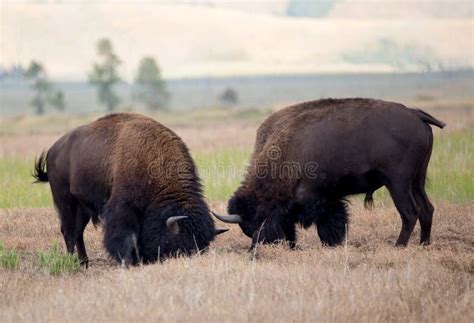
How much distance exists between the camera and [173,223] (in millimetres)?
9305

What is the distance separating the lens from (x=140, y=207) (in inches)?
388

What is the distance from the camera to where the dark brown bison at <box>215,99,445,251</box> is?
33.5 feet

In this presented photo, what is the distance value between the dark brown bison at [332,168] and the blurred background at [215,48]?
6726cm

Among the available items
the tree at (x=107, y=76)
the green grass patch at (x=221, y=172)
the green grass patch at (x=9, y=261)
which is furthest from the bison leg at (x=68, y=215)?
the tree at (x=107, y=76)

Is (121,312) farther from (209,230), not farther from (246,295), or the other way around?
(209,230)

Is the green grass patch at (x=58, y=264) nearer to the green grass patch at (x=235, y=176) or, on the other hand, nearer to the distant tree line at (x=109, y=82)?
the green grass patch at (x=235, y=176)

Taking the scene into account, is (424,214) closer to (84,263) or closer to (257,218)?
(257,218)

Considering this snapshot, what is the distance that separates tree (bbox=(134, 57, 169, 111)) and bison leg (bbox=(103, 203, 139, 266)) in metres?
73.5

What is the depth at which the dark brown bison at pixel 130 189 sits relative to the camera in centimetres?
947

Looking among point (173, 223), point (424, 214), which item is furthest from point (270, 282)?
point (424, 214)

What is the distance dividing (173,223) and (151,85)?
77612 mm

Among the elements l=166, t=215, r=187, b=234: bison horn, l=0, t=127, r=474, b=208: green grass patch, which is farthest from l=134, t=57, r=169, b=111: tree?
l=166, t=215, r=187, b=234: bison horn

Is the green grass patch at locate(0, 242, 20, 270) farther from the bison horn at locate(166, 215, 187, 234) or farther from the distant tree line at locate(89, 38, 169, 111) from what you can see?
the distant tree line at locate(89, 38, 169, 111)

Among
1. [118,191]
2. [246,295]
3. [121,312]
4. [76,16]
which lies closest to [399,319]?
[246,295]
